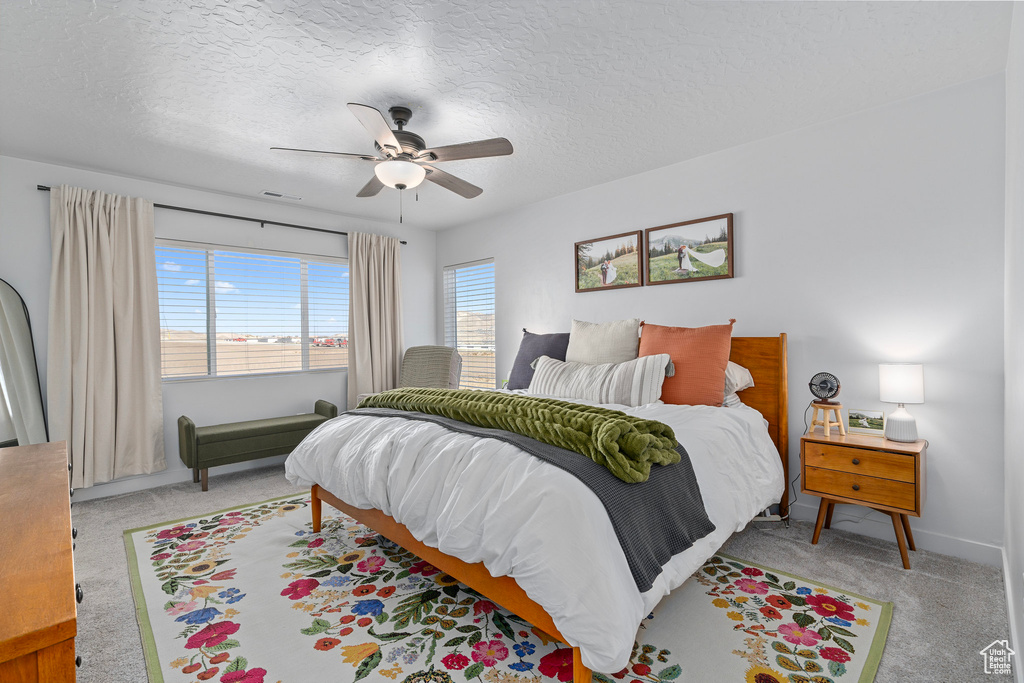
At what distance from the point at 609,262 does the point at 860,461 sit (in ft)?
7.41

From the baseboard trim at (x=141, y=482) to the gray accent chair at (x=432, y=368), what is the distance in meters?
1.32

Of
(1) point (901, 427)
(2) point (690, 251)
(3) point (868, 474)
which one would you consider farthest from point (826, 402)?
(2) point (690, 251)

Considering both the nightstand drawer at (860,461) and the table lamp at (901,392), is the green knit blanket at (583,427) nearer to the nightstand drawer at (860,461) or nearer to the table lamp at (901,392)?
the nightstand drawer at (860,461)

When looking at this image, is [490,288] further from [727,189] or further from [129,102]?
[129,102]

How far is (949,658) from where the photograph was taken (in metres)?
1.73

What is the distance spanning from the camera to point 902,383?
247 centimetres

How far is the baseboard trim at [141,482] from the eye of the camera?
3588 millimetres

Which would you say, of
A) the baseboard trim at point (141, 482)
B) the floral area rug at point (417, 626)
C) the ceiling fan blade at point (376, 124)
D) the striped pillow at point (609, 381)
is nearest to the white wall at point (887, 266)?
the striped pillow at point (609, 381)

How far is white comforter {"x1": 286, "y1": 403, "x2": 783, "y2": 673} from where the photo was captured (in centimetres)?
143

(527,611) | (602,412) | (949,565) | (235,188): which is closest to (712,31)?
(602,412)

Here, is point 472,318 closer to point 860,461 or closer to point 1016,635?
point 860,461

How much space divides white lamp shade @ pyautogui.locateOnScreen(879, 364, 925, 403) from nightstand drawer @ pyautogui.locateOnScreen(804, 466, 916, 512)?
42 cm

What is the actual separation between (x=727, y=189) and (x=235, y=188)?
13.0ft

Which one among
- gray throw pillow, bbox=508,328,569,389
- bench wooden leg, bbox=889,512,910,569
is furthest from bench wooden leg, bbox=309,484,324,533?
bench wooden leg, bbox=889,512,910,569
